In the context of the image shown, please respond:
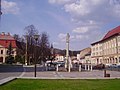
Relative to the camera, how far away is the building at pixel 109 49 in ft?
332

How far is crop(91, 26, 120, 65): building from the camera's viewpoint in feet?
332

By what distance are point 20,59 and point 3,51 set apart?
25.0 meters

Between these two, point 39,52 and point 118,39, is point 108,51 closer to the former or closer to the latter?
point 118,39

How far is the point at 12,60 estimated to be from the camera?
102m

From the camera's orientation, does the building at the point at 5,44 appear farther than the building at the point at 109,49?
Yes

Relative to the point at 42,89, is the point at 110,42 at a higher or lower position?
higher

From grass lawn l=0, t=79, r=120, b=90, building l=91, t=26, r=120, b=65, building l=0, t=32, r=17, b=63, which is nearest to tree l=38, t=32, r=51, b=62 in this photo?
building l=91, t=26, r=120, b=65

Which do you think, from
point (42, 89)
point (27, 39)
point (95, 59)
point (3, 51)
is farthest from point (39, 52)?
point (42, 89)

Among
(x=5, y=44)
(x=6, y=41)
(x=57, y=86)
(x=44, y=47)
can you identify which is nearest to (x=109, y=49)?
(x=44, y=47)

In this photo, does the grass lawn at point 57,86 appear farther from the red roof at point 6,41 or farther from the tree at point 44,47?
the red roof at point 6,41

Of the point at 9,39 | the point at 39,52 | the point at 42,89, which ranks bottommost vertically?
the point at 42,89

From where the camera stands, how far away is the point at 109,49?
113812 mm

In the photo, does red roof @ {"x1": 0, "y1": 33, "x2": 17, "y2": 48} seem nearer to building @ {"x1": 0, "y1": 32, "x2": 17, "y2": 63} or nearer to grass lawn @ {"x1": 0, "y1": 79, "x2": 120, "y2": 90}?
building @ {"x1": 0, "y1": 32, "x2": 17, "y2": 63}

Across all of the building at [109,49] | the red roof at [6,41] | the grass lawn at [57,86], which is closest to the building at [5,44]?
the red roof at [6,41]
